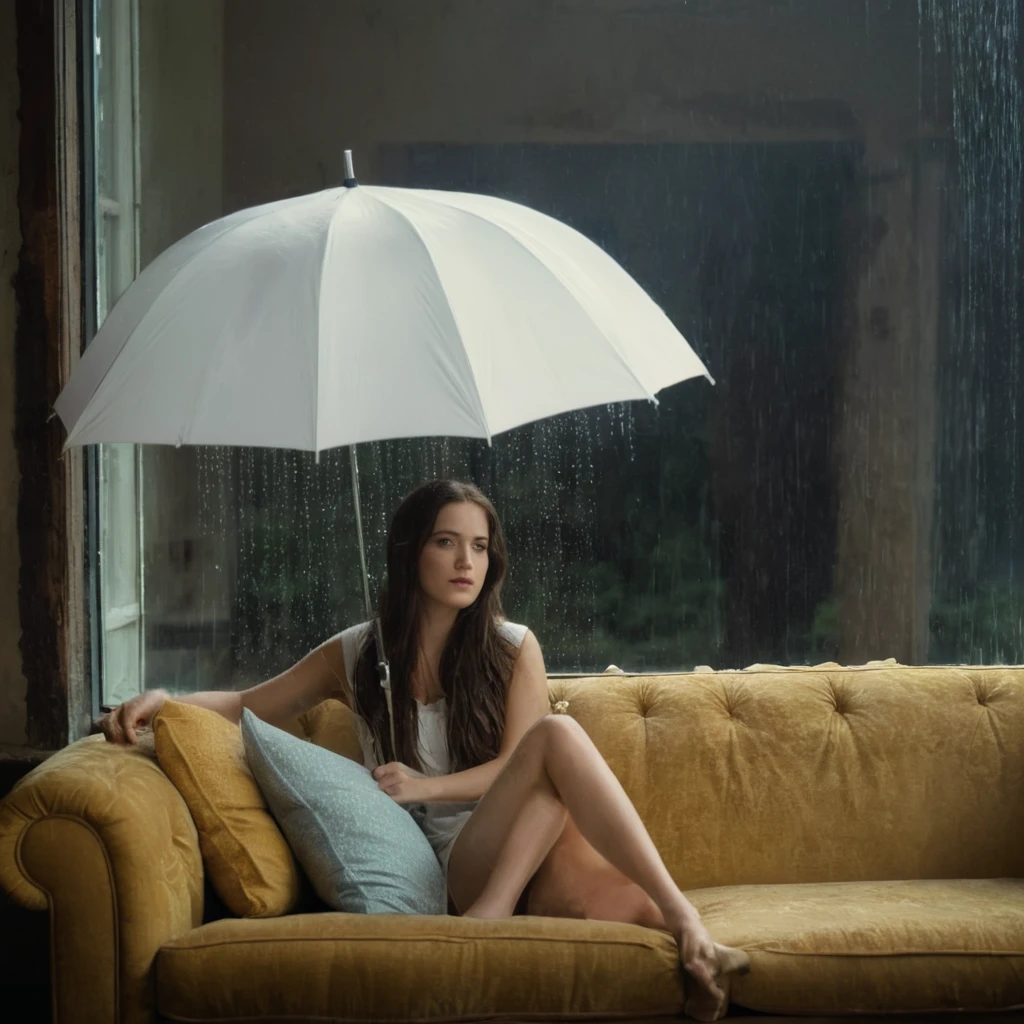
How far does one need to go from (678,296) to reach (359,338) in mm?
1266

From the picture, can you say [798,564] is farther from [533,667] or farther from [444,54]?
[444,54]

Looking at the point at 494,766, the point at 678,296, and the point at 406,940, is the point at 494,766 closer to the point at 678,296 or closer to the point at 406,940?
the point at 406,940

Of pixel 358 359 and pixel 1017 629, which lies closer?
pixel 358 359

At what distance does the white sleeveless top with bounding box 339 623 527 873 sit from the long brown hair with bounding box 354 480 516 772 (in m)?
0.01

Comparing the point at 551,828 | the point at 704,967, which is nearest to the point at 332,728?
the point at 551,828

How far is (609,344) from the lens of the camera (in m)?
1.88

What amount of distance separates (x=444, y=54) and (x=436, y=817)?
1651 millimetres

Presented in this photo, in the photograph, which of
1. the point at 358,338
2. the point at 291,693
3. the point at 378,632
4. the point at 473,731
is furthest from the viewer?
the point at 291,693

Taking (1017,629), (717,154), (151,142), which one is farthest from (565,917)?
(151,142)

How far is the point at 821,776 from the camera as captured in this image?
96.0 inches

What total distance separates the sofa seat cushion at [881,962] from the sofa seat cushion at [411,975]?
15 centimetres

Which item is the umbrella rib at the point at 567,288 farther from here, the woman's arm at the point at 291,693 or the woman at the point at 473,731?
the woman's arm at the point at 291,693

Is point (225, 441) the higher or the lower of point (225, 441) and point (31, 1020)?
the higher

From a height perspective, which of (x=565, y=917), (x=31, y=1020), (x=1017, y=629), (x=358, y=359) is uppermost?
(x=358, y=359)
